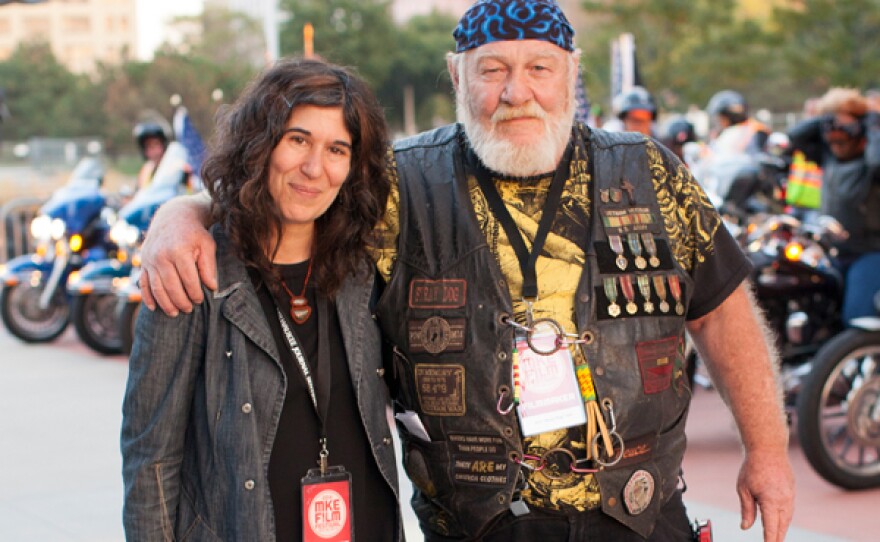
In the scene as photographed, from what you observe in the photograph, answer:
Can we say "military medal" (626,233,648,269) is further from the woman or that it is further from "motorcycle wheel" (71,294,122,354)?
"motorcycle wheel" (71,294,122,354)

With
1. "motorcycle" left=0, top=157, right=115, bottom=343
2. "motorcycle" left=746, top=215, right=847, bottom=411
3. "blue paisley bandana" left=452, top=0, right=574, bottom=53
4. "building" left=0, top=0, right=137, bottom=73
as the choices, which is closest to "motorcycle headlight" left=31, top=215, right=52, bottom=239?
"motorcycle" left=0, top=157, right=115, bottom=343

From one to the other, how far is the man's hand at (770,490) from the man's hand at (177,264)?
1383 mm

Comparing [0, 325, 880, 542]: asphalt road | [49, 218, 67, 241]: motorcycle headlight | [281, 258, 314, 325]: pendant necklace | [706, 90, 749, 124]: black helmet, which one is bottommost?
[0, 325, 880, 542]: asphalt road

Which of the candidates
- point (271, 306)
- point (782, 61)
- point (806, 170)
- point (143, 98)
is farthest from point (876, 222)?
point (143, 98)

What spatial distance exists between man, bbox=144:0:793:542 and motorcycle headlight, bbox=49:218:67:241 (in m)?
9.22

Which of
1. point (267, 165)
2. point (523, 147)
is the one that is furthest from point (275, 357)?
point (523, 147)

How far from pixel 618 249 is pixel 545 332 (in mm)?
275

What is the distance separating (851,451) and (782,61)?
93.1 ft

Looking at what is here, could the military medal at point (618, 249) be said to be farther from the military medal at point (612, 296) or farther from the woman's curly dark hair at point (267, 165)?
the woman's curly dark hair at point (267, 165)

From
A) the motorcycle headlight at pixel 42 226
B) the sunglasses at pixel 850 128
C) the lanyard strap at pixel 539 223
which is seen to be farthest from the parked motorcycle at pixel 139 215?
the lanyard strap at pixel 539 223

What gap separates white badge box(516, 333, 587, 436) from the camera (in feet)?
9.23

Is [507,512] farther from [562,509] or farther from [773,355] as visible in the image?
[773,355]

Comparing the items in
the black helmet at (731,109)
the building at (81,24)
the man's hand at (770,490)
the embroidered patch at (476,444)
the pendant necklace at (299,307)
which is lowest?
the man's hand at (770,490)

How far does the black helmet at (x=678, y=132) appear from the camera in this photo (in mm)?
10541
